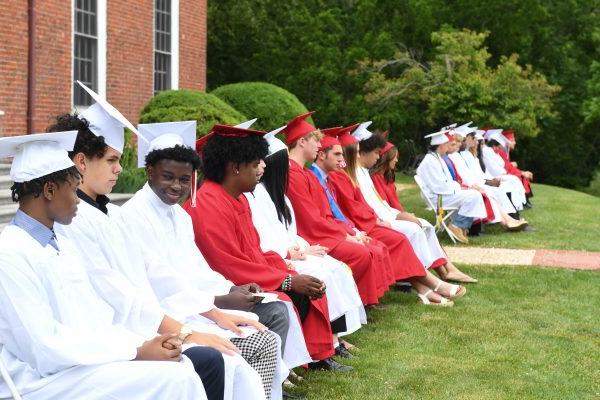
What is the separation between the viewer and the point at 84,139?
5.48 m

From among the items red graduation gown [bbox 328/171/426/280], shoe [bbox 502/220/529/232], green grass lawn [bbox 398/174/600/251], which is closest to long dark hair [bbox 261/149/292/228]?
red graduation gown [bbox 328/171/426/280]

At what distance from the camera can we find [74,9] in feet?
55.1

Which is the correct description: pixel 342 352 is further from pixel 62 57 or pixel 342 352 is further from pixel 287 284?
pixel 62 57

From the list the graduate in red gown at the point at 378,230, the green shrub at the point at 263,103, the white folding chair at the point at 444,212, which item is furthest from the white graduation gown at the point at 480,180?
the graduate in red gown at the point at 378,230

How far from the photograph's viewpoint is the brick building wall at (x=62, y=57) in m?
15.0

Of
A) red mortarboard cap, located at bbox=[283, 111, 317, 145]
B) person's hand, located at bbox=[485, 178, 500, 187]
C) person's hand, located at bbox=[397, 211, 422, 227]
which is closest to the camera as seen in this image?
red mortarboard cap, located at bbox=[283, 111, 317, 145]

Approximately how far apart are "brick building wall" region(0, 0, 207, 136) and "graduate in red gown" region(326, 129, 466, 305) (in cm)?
599

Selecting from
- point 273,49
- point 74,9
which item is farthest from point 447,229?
point 273,49

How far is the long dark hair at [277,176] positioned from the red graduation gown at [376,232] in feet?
8.20

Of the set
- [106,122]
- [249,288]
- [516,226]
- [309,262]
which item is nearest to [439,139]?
[516,226]

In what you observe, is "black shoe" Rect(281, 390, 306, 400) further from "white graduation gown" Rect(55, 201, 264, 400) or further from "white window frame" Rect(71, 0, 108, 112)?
"white window frame" Rect(71, 0, 108, 112)

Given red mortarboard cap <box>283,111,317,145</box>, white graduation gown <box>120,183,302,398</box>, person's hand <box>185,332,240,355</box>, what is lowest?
person's hand <box>185,332,240,355</box>

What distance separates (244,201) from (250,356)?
69.7 inches

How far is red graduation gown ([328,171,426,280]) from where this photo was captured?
35.3 feet
